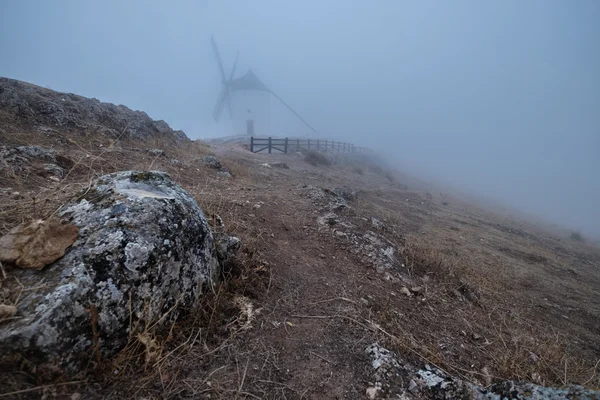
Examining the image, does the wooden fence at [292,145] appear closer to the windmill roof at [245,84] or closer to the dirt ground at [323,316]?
the dirt ground at [323,316]

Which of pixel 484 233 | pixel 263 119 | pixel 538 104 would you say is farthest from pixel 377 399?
pixel 538 104

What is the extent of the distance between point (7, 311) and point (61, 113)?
9446 mm

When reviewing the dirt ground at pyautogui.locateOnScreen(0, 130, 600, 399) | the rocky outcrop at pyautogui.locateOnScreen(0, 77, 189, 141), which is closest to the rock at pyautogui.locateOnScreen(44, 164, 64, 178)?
the dirt ground at pyautogui.locateOnScreen(0, 130, 600, 399)

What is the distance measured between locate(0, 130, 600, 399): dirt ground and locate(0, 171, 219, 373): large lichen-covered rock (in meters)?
0.14

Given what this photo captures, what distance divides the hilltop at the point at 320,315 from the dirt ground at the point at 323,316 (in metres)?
0.01

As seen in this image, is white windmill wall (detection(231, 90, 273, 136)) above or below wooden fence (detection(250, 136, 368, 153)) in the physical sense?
above

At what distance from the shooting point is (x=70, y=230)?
191cm

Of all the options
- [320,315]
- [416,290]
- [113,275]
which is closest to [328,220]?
[416,290]

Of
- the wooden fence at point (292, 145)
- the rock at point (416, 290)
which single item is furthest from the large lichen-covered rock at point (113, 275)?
the wooden fence at point (292, 145)

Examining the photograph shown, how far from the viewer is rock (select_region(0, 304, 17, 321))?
1431 mm

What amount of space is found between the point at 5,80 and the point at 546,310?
15.2 meters

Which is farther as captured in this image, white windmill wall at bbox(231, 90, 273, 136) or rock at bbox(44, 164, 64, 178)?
white windmill wall at bbox(231, 90, 273, 136)

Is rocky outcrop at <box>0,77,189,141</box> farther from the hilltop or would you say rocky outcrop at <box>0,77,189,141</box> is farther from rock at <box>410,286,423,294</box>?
rock at <box>410,286,423,294</box>

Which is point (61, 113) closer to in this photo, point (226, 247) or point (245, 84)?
point (226, 247)
